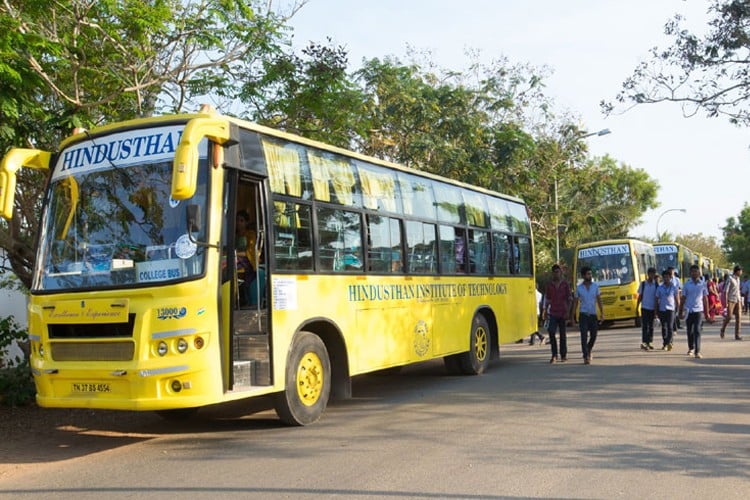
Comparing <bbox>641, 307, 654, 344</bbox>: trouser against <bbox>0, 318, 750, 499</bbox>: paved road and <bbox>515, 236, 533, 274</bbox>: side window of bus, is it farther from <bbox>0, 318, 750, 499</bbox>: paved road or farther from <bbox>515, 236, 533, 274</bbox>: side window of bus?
<bbox>0, 318, 750, 499</bbox>: paved road

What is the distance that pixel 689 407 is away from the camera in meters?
9.43

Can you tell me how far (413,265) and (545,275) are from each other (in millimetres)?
27073

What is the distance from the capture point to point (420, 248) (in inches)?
461

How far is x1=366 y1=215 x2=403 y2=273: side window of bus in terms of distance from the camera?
10.3 m

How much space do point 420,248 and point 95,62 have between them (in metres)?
5.88

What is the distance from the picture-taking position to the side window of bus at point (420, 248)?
37.2 feet

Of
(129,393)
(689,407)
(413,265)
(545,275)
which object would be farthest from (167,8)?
(545,275)

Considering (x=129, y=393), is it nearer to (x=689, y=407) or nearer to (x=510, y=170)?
(x=689, y=407)

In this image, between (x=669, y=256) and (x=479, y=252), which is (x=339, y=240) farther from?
(x=669, y=256)

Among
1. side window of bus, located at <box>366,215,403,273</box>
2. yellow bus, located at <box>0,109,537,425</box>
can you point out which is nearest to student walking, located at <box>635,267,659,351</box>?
side window of bus, located at <box>366,215,403,273</box>

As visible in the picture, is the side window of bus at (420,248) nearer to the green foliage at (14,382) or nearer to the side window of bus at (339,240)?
the side window of bus at (339,240)

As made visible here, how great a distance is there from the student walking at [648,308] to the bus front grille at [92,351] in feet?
40.8

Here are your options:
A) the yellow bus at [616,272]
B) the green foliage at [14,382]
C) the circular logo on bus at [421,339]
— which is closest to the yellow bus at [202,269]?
the circular logo on bus at [421,339]

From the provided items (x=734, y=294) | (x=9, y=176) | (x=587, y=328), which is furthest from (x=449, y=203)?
(x=734, y=294)
